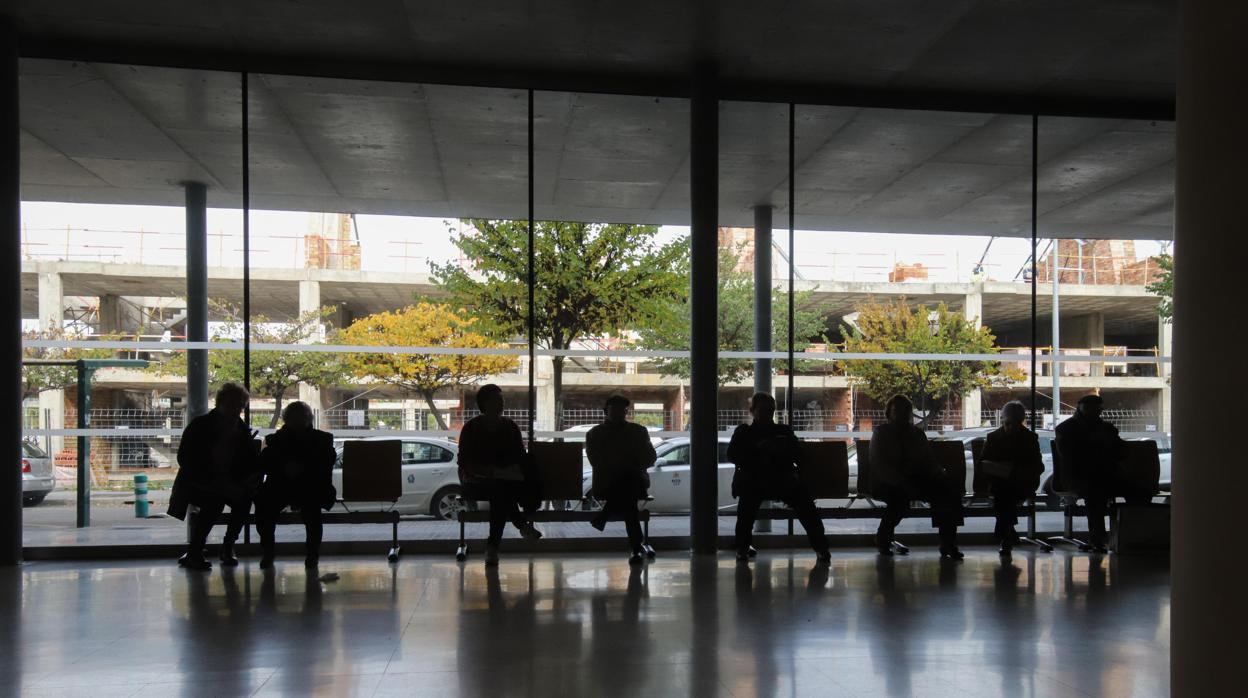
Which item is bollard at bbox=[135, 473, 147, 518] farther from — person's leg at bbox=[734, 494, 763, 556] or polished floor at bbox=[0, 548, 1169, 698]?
person's leg at bbox=[734, 494, 763, 556]

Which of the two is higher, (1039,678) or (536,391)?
(536,391)

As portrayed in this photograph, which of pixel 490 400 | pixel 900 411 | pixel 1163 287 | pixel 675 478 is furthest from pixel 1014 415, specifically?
pixel 490 400

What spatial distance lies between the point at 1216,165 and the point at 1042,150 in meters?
7.79

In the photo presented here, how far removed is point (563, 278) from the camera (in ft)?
33.2

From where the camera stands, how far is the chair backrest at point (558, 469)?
8.31 meters

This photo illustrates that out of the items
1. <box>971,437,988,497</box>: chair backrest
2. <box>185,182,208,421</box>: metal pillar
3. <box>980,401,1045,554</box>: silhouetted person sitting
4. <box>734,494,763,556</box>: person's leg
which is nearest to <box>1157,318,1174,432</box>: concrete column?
<box>980,401,1045,554</box>: silhouetted person sitting

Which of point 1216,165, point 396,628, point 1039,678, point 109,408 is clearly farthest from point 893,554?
point 109,408

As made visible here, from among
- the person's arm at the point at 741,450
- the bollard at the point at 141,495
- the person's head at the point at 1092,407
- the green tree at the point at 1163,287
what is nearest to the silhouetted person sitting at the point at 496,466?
the person's arm at the point at 741,450

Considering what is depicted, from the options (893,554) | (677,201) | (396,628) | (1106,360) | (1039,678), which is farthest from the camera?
(677,201)

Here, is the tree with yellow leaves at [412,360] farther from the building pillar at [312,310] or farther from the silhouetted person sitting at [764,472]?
the silhouetted person sitting at [764,472]

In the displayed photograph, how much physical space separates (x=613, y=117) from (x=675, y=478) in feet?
14.1

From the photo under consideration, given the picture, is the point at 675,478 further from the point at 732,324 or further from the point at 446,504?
the point at 446,504

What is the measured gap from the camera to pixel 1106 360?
34.9ft

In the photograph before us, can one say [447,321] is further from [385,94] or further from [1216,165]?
[1216,165]
